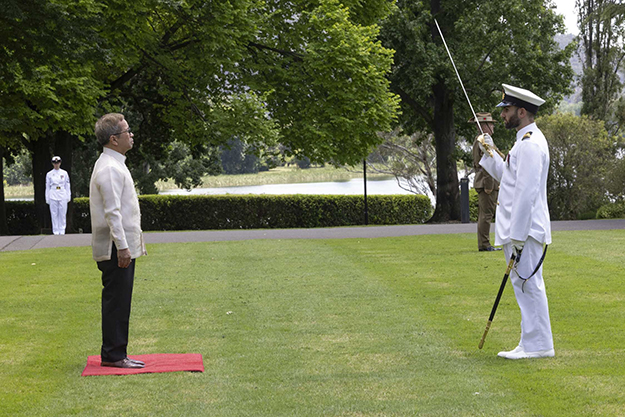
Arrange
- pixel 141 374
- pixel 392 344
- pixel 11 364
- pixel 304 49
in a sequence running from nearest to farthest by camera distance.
→ 1. pixel 141 374
2. pixel 11 364
3. pixel 392 344
4. pixel 304 49

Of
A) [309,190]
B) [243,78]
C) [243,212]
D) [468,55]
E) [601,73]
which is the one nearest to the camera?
[243,78]

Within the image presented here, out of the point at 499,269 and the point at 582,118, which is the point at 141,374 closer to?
the point at 499,269

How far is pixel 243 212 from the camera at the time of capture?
30.6 meters

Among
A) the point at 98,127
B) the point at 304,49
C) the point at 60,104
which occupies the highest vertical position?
the point at 304,49

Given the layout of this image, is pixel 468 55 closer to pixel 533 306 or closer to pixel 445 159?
pixel 445 159

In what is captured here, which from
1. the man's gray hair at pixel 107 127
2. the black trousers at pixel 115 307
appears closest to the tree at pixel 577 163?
the man's gray hair at pixel 107 127

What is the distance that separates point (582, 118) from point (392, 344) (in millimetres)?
24465

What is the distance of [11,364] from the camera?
23.0ft

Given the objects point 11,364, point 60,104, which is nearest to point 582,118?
point 60,104

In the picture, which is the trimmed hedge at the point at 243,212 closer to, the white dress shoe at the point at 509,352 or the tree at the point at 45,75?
the tree at the point at 45,75

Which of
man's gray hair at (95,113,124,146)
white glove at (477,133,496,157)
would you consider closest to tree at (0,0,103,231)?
man's gray hair at (95,113,124,146)

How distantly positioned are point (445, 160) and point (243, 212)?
7803mm

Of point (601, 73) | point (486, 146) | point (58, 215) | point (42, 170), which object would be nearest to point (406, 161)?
point (601, 73)

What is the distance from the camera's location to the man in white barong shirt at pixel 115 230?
659 cm
